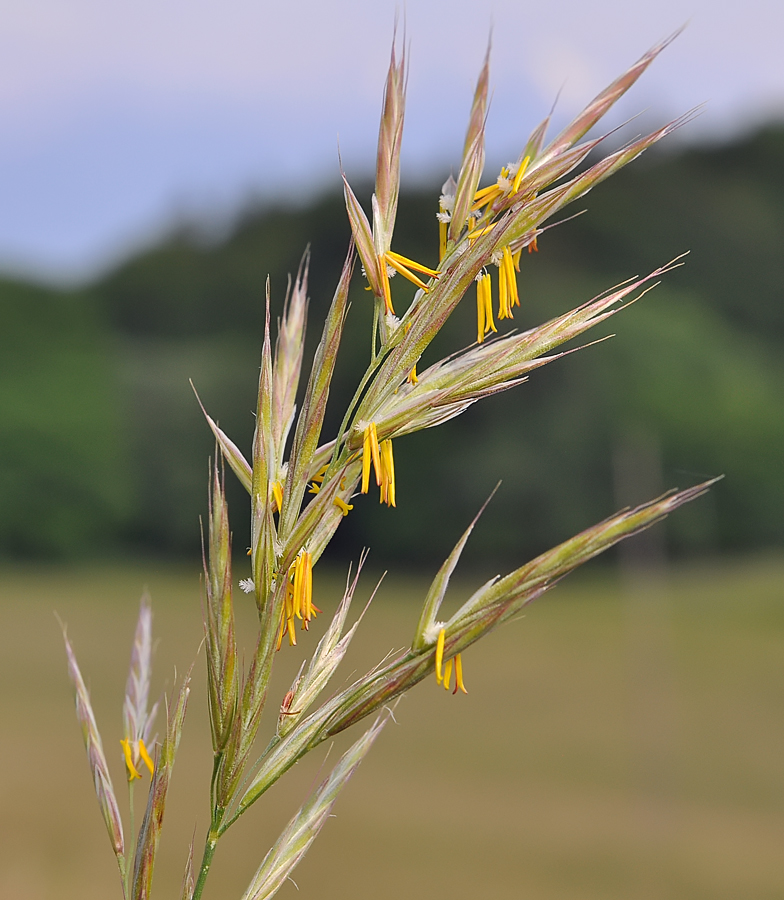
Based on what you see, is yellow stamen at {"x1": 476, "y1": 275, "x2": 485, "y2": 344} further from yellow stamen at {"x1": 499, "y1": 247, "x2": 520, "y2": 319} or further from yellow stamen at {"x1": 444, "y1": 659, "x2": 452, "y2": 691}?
yellow stamen at {"x1": 444, "y1": 659, "x2": 452, "y2": 691}

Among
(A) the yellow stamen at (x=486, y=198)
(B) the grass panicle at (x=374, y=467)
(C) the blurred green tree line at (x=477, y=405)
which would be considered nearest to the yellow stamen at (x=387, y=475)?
(B) the grass panicle at (x=374, y=467)

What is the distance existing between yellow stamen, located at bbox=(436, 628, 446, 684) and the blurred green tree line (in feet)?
24.9

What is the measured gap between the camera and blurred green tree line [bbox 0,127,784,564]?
997cm

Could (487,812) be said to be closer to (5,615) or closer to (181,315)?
(5,615)

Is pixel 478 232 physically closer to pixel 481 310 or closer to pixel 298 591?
pixel 481 310

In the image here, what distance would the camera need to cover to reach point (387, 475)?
0.31 metres

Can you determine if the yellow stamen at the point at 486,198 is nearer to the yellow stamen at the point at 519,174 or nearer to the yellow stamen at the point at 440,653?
the yellow stamen at the point at 519,174

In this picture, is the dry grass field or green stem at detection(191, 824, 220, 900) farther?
the dry grass field

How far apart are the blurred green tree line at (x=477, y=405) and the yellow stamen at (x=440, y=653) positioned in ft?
24.9

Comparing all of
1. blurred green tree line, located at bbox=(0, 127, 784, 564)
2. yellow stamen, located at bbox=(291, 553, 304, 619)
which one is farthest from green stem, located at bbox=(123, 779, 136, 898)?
blurred green tree line, located at bbox=(0, 127, 784, 564)

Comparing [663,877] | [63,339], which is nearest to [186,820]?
[663,877]

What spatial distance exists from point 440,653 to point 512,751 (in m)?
8.48

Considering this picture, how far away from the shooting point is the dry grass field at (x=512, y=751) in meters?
6.07

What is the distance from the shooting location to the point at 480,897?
5590mm
